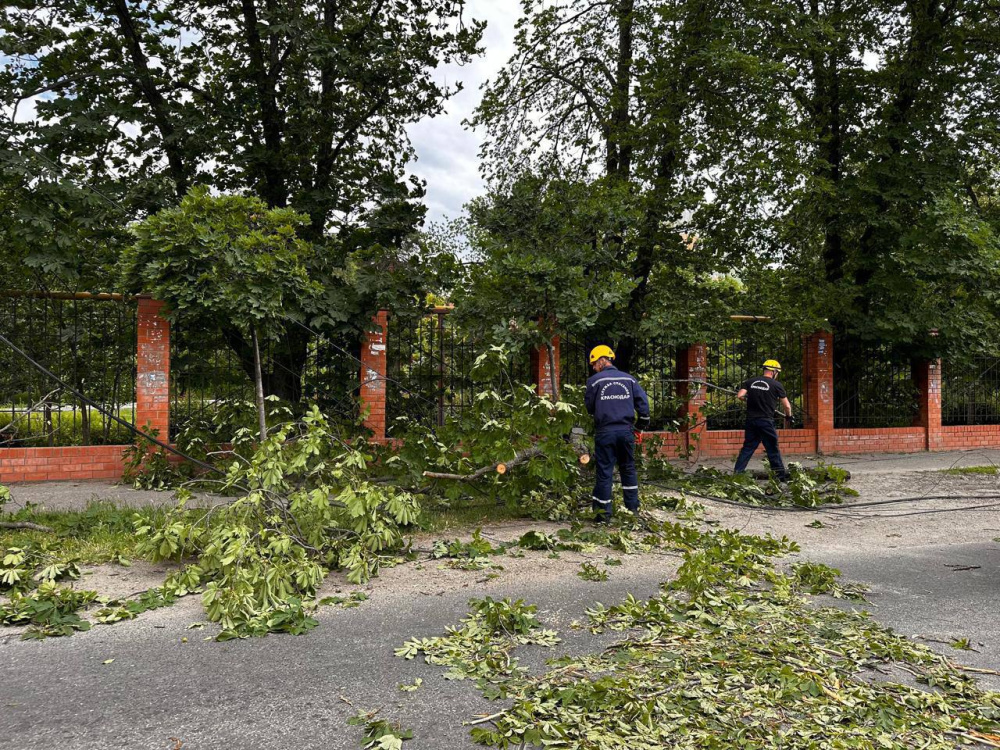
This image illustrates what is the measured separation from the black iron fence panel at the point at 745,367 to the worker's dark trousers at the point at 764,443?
5.29 ft

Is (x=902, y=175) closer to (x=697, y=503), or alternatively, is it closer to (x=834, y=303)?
(x=834, y=303)

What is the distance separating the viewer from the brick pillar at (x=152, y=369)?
8.56m

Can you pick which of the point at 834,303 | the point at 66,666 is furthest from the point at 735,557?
the point at 834,303

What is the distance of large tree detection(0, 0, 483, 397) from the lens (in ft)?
27.5

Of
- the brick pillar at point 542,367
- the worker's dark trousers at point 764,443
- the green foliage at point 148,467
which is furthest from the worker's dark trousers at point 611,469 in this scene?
the green foliage at point 148,467

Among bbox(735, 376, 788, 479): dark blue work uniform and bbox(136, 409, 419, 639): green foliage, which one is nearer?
bbox(136, 409, 419, 639): green foliage

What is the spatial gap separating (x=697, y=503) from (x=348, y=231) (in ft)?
21.6

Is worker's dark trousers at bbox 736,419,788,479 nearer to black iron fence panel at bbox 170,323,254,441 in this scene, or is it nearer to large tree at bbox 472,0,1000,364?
large tree at bbox 472,0,1000,364

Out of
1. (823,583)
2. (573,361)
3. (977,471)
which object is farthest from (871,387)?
(823,583)

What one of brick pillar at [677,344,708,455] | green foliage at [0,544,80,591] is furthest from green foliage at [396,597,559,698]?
brick pillar at [677,344,708,455]

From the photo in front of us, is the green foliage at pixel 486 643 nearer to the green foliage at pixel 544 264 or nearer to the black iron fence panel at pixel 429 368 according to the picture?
the green foliage at pixel 544 264

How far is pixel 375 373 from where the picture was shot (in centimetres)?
931

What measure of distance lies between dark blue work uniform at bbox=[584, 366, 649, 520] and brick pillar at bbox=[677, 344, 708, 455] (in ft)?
15.0

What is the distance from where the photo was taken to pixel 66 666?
11.0 ft
